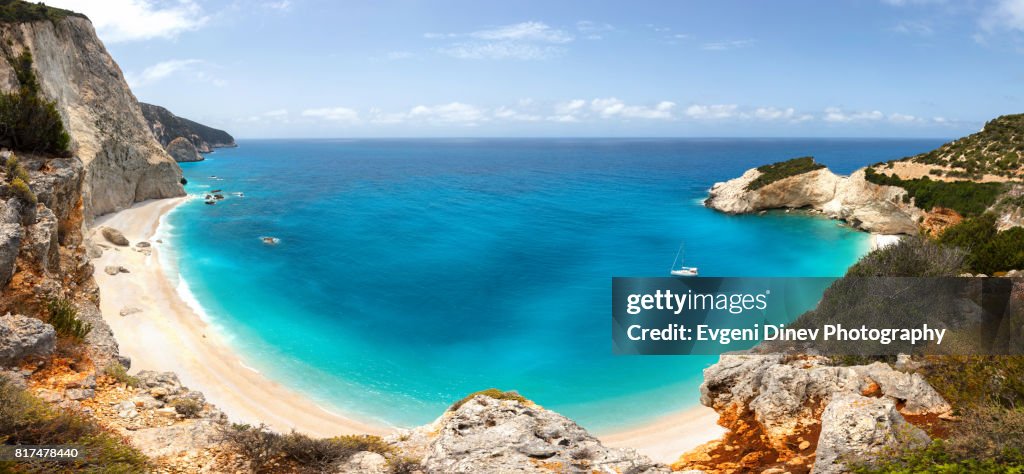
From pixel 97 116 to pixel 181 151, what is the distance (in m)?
88.6

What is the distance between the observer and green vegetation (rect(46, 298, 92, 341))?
9.55m

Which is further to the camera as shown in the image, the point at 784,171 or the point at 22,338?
the point at 784,171

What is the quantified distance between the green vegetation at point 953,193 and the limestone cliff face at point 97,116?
208ft

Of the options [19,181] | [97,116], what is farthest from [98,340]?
[97,116]

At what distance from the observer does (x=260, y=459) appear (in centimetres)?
675

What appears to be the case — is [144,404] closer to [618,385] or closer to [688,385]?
[618,385]

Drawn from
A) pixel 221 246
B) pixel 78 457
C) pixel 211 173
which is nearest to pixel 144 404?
pixel 78 457

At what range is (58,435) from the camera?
236 inches

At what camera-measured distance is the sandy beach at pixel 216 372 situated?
60.3 ft

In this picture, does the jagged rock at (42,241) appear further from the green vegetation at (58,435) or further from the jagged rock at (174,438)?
the jagged rock at (174,438)

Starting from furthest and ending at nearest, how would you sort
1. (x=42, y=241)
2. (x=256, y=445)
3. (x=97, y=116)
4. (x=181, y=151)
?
(x=181, y=151)
(x=97, y=116)
(x=42, y=241)
(x=256, y=445)

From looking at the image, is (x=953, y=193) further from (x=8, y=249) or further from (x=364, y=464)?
(x=8, y=249)

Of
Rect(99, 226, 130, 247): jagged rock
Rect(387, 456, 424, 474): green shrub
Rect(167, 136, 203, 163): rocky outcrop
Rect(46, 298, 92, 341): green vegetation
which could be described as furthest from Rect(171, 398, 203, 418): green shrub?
Rect(167, 136, 203, 163): rocky outcrop

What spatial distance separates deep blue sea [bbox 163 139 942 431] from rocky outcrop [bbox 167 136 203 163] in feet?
215
